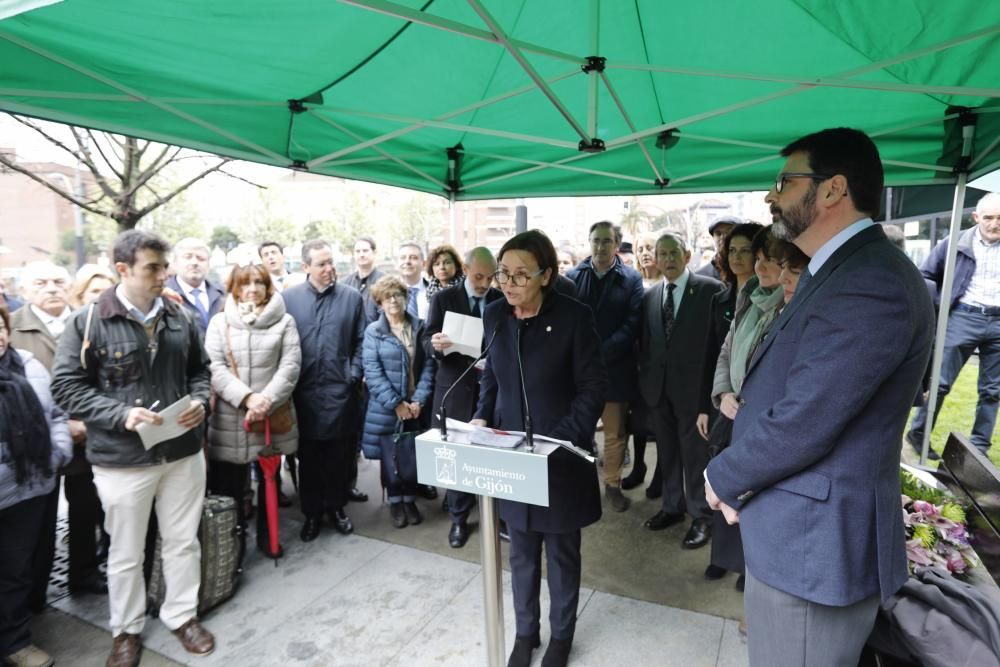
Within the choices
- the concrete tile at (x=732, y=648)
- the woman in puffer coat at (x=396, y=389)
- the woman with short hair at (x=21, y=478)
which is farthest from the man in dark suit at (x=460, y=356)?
the woman with short hair at (x=21, y=478)

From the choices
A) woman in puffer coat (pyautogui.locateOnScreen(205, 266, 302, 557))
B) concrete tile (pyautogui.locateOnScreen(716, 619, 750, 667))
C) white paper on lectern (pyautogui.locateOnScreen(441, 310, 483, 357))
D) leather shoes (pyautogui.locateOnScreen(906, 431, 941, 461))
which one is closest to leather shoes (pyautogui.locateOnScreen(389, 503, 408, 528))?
woman in puffer coat (pyautogui.locateOnScreen(205, 266, 302, 557))

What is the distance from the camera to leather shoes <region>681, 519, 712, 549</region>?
12.0ft

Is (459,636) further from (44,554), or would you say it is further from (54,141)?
(54,141)

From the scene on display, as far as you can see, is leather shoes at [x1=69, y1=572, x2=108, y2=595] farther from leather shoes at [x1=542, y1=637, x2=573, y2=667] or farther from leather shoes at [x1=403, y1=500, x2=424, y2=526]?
leather shoes at [x1=542, y1=637, x2=573, y2=667]

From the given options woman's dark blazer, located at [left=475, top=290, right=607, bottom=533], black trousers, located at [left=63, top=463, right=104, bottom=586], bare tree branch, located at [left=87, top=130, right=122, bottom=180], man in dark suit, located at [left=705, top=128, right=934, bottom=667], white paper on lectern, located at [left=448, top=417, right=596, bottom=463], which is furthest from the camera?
bare tree branch, located at [left=87, top=130, right=122, bottom=180]

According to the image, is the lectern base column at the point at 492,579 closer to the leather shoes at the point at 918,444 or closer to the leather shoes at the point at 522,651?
the leather shoes at the point at 522,651

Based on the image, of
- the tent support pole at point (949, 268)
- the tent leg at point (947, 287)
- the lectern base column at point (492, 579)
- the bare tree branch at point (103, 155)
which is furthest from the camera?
the bare tree branch at point (103, 155)

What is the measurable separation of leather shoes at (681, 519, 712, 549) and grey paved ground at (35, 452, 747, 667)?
7 centimetres

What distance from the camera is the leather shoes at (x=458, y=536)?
3719mm

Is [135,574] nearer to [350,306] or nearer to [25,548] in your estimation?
[25,548]

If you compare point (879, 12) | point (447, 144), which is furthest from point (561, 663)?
point (447, 144)

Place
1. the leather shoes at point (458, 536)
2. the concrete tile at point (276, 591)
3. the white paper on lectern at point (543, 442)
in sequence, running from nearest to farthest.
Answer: the white paper on lectern at point (543, 442), the concrete tile at point (276, 591), the leather shoes at point (458, 536)

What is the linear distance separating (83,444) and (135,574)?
0.87m

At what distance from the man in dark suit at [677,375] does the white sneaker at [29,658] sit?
340cm
